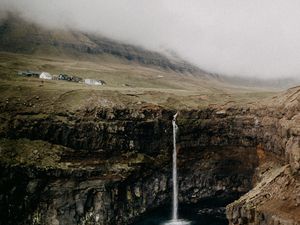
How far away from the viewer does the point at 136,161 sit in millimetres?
92250

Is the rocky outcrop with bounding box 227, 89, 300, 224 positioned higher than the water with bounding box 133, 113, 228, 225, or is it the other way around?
the rocky outcrop with bounding box 227, 89, 300, 224

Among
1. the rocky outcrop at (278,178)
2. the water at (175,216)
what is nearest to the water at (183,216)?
the water at (175,216)

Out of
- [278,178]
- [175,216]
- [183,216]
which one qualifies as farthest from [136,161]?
[278,178]

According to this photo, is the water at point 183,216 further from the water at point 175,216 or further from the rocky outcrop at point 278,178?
the rocky outcrop at point 278,178

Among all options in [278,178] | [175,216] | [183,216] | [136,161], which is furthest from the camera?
[175,216]

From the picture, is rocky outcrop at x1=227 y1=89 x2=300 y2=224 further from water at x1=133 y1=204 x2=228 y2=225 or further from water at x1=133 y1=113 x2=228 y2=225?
water at x1=133 y1=113 x2=228 y2=225

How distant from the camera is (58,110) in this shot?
93875 mm

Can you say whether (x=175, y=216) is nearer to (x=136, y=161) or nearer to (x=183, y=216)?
(x=183, y=216)

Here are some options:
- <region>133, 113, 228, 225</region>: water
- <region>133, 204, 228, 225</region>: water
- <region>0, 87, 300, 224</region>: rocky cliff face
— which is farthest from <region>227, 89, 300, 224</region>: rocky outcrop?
<region>133, 113, 228, 225</region>: water

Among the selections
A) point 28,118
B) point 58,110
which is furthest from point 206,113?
point 28,118

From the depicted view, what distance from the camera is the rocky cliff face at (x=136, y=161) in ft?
268

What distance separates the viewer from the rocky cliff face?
268 feet

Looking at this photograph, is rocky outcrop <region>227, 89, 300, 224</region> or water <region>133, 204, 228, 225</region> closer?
rocky outcrop <region>227, 89, 300, 224</region>

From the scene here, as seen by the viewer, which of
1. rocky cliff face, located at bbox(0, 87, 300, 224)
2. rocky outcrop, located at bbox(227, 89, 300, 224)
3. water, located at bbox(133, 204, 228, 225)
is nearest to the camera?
rocky outcrop, located at bbox(227, 89, 300, 224)
